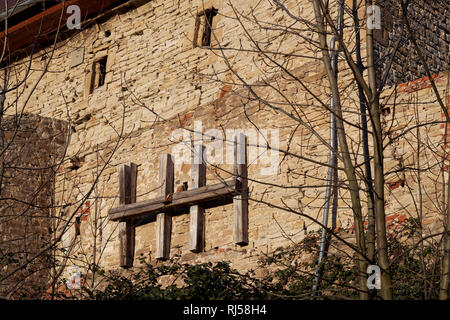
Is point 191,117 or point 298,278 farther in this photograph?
point 191,117

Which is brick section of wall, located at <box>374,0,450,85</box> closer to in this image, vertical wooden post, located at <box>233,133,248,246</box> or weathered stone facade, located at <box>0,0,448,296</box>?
weathered stone facade, located at <box>0,0,448,296</box>

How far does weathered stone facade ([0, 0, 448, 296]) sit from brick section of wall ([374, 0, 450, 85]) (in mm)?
685

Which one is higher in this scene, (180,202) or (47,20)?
(47,20)

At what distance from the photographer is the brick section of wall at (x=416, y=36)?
8.34 m

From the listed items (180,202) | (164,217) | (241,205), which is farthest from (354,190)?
(164,217)

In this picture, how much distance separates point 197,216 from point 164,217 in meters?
0.55

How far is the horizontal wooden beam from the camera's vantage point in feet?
27.5

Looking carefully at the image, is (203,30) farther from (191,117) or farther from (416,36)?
(416,36)

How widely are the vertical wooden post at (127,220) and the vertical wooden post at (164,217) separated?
0.53 metres

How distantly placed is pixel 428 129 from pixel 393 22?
1.95 meters

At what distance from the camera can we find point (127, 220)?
30.5 feet

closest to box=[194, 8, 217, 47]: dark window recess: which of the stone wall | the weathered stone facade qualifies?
the weathered stone facade

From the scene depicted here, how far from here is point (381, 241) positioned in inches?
188

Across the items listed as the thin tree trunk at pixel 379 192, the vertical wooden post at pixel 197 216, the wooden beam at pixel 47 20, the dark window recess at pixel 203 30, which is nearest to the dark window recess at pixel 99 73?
the wooden beam at pixel 47 20
